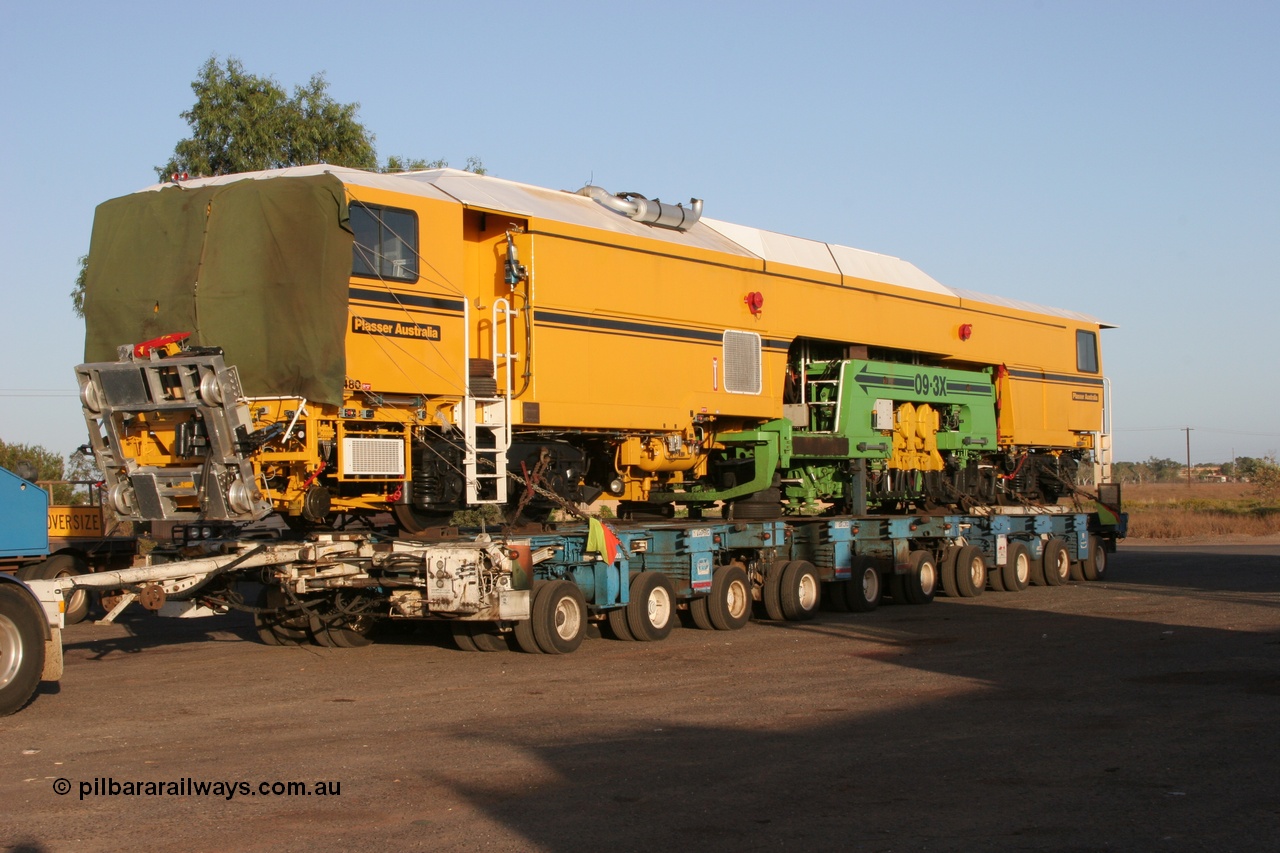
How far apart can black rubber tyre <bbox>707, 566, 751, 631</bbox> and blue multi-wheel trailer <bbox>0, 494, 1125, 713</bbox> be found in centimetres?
2

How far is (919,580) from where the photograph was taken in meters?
21.6

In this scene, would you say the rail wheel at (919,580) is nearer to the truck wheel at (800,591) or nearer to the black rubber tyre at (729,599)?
the truck wheel at (800,591)

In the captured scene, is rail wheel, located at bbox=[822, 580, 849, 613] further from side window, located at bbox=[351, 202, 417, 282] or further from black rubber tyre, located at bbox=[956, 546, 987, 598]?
side window, located at bbox=[351, 202, 417, 282]

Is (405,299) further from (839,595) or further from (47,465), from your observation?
(47,465)

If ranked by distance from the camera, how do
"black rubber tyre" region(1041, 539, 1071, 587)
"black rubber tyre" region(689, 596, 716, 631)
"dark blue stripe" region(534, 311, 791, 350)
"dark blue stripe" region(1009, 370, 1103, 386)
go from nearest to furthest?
"dark blue stripe" region(534, 311, 791, 350)
"black rubber tyre" region(689, 596, 716, 631)
"dark blue stripe" region(1009, 370, 1103, 386)
"black rubber tyre" region(1041, 539, 1071, 587)

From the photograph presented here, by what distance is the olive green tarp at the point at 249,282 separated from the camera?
12531 millimetres

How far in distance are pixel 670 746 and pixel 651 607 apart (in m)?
6.96

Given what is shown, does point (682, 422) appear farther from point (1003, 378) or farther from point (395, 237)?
point (1003, 378)

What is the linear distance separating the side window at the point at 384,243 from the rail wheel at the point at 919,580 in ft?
36.4

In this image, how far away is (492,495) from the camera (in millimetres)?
14227

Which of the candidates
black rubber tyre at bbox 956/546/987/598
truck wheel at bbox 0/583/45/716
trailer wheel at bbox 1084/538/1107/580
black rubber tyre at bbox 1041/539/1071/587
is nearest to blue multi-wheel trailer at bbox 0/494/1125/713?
truck wheel at bbox 0/583/45/716

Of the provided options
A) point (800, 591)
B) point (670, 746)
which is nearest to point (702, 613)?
point (800, 591)

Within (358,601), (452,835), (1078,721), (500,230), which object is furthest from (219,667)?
(1078,721)

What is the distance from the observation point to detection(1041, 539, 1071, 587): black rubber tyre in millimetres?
25734
